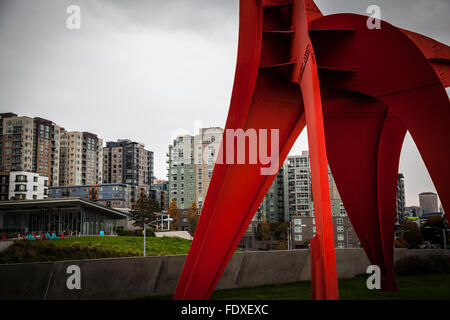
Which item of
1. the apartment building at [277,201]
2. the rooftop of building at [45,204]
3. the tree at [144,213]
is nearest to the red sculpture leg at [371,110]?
the rooftop of building at [45,204]

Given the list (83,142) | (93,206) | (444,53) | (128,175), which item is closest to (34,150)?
(83,142)

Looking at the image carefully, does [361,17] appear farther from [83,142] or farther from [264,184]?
[83,142]

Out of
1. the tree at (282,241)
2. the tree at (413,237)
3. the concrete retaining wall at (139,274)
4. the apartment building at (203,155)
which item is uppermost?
the apartment building at (203,155)

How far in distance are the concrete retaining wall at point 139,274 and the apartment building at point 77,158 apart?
105281mm

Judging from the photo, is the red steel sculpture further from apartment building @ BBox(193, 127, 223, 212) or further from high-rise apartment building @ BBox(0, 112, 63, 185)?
high-rise apartment building @ BBox(0, 112, 63, 185)

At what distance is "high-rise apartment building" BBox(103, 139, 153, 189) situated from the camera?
129 meters

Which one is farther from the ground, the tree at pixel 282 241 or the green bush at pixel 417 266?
the green bush at pixel 417 266

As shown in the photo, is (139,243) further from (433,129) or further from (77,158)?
(77,158)

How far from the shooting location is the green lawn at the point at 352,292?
1149 cm

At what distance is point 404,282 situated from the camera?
15039 mm

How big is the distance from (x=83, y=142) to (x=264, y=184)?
112m

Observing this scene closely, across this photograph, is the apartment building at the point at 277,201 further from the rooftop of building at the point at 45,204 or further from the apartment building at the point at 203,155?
the rooftop of building at the point at 45,204

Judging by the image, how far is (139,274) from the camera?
11.3 m

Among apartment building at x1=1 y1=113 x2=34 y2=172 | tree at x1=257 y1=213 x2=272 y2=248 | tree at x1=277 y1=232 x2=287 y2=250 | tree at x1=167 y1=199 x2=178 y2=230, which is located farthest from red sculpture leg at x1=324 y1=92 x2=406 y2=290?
apartment building at x1=1 y1=113 x2=34 y2=172
